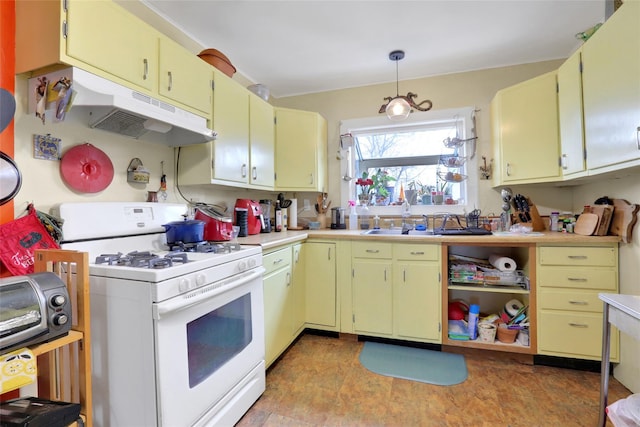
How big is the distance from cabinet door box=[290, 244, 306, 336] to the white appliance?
0.63 m

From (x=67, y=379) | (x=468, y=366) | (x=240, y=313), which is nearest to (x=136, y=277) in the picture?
(x=67, y=379)

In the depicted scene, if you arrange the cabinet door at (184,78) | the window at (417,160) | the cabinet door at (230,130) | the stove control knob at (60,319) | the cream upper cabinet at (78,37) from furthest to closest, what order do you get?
the window at (417,160), the cabinet door at (230,130), the cabinet door at (184,78), the cream upper cabinet at (78,37), the stove control knob at (60,319)

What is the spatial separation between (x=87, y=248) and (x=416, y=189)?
2.63 meters

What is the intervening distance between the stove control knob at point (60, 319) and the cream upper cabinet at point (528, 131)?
2.82 meters

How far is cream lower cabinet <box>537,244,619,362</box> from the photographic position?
1851 mm

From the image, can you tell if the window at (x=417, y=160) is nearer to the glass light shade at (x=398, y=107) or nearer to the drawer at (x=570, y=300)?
the glass light shade at (x=398, y=107)

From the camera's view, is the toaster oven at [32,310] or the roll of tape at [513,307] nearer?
the toaster oven at [32,310]

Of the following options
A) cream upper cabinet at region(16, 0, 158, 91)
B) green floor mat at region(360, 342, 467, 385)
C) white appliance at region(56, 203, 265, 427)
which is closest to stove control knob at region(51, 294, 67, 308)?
white appliance at region(56, 203, 265, 427)

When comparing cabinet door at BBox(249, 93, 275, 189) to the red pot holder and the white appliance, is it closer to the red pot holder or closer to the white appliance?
the white appliance

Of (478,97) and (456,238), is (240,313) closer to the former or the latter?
(456,238)

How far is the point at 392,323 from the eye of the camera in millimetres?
2248

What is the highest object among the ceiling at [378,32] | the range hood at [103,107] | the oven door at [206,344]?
the ceiling at [378,32]

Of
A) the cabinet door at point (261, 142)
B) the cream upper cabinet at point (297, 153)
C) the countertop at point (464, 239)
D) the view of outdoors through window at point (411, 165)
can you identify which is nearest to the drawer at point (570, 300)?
the countertop at point (464, 239)

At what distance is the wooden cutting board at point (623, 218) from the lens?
170cm
